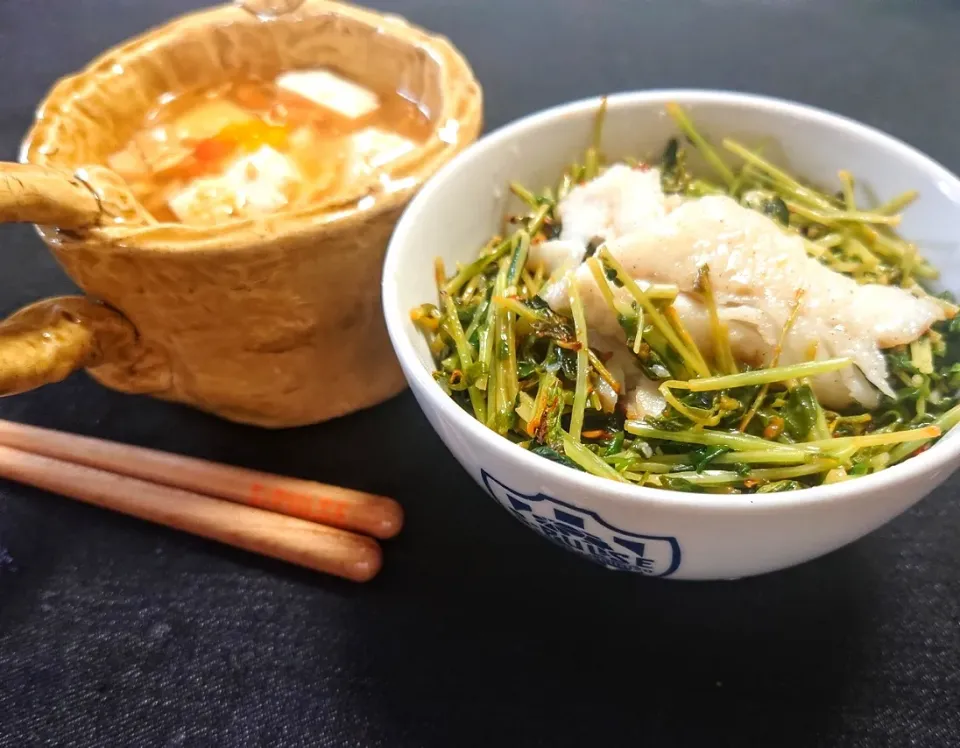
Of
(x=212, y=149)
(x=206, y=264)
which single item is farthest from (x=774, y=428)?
(x=212, y=149)

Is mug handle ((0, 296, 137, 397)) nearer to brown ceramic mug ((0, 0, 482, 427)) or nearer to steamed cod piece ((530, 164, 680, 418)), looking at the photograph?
brown ceramic mug ((0, 0, 482, 427))

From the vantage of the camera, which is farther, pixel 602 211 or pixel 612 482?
pixel 602 211

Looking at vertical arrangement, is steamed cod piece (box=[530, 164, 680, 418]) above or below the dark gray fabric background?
above

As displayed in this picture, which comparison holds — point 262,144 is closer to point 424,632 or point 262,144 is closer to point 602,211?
point 602,211

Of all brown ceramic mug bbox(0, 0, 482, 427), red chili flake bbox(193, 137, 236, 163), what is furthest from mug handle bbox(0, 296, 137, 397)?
red chili flake bbox(193, 137, 236, 163)

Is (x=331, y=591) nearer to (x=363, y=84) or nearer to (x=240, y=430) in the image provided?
(x=240, y=430)

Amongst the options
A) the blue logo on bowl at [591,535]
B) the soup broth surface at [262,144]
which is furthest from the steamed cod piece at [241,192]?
the blue logo on bowl at [591,535]
